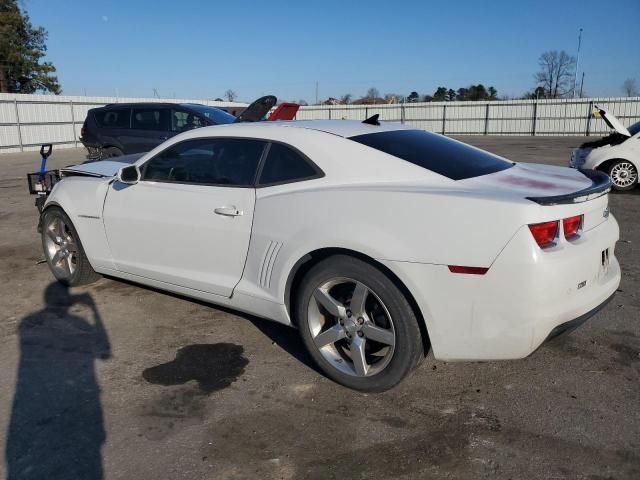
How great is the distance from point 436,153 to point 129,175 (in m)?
2.31

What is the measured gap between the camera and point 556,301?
2678 mm

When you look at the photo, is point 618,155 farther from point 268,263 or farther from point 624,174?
point 268,263

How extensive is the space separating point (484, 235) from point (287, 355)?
1665 millimetres

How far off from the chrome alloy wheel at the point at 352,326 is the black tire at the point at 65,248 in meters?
2.63

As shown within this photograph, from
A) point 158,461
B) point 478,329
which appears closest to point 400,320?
point 478,329

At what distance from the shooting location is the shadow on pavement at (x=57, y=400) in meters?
2.55

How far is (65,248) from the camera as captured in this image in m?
4.99

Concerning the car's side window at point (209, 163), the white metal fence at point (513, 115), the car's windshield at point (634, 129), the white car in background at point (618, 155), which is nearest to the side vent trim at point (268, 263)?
the car's side window at point (209, 163)

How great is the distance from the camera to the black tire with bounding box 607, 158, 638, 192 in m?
10.1

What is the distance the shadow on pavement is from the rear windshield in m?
2.25

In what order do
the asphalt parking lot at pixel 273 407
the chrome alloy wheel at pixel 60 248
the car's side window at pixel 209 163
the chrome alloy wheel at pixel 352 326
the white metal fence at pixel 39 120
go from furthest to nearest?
the white metal fence at pixel 39 120 < the chrome alloy wheel at pixel 60 248 < the car's side window at pixel 209 163 < the chrome alloy wheel at pixel 352 326 < the asphalt parking lot at pixel 273 407

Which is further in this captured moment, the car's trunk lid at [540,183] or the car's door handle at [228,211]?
the car's door handle at [228,211]

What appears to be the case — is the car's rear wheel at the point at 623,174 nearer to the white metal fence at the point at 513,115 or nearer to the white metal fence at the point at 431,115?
the white metal fence at the point at 431,115

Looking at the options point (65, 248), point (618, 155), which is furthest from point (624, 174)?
point (65, 248)
